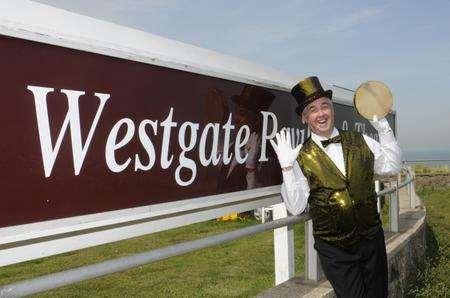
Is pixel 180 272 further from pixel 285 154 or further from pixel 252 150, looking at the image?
pixel 285 154

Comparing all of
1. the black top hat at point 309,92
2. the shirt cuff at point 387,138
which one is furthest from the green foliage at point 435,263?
the black top hat at point 309,92

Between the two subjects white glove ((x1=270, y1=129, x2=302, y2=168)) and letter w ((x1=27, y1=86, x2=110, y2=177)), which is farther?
white glove ((x1=270, y1=129, x2=302, y2=168))

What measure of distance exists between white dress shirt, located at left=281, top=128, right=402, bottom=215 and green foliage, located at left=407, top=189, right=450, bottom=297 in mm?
2395

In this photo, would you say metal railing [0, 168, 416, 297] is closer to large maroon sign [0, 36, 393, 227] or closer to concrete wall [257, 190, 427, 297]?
concrete wall [257, 190, 427, 297]

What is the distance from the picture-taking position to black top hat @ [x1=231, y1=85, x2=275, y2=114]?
3.40 meters

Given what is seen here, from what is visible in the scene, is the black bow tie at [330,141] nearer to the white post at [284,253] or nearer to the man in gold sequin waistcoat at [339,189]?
the man in gold sequin waistcoat at [339,189]

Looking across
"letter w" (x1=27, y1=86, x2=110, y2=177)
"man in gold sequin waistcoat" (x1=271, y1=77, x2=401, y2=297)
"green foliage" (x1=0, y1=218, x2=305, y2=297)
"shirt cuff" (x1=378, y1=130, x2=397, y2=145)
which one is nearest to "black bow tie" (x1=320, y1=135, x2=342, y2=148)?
"man in gold sequin waistcoat" (x1=271, y1=77, x2=401, y2=297)

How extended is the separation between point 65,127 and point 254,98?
1.72m

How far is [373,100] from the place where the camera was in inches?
137

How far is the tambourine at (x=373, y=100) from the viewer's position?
3.42m

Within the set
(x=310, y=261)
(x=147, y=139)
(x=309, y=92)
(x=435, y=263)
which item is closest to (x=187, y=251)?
(x=147, y=139)

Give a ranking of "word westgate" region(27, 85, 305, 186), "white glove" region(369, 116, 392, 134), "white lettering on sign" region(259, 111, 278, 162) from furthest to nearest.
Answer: "white lettering on sign" region(259, 111, 278, 162) < "white glove" region(369, 116, 392, 134) < "word westgate" region(27, 85, 305, 186)

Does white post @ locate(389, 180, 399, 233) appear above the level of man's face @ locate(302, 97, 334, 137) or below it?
below

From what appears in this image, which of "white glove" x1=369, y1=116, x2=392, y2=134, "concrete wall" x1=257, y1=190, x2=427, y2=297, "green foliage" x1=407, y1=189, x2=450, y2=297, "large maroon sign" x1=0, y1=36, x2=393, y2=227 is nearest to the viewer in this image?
"large maroon sign" x1=0, y1=36, x2=393, y2=227
